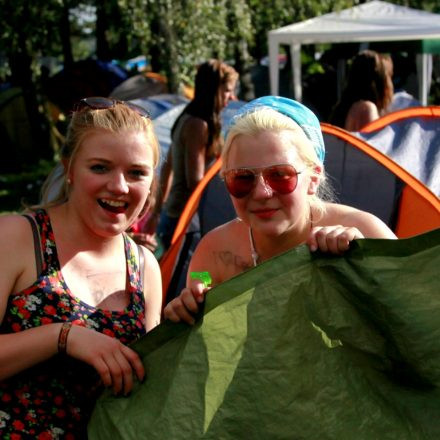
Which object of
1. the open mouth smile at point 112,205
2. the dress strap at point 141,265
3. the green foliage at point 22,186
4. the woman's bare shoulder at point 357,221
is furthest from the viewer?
the green foliage at point 22,186

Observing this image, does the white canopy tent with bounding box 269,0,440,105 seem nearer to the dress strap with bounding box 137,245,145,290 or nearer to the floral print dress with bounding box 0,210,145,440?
the dress strap with bounding box 137,245,145,290

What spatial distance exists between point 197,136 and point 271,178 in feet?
9.22

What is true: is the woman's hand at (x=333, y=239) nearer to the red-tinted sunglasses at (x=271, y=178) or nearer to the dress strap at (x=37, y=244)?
the red-tinted sunglasses at (x=271, y=178)

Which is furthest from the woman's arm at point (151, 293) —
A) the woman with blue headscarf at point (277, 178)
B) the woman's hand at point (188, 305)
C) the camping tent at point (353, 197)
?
the camping tent at point (353, 197)

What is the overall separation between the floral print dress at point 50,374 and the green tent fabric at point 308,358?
3.2 inches

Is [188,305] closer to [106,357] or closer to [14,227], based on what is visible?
[106,357]

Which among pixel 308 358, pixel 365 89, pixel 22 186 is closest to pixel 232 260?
pixel 308 358

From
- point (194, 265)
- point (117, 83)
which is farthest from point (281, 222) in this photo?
point (117, 83)

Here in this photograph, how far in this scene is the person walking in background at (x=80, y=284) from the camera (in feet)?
6.02

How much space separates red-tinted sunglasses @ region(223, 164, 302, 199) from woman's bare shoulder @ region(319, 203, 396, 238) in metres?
0.27

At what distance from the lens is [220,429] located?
1752 mm

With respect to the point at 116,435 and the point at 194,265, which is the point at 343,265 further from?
the point at 194,265

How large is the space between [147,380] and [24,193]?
944 cm

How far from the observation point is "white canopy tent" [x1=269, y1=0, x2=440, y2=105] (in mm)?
11086
